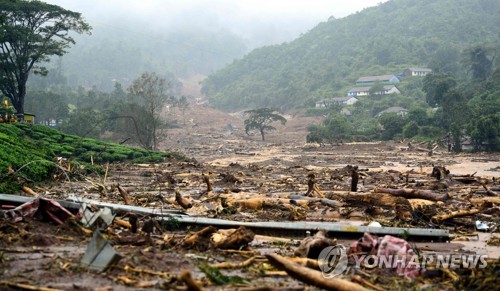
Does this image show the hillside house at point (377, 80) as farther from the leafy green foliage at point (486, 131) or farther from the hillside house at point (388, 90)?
the leafy green foliage at point (486, 131)

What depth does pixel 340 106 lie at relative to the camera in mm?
73875

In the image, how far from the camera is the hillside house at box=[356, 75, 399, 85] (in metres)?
85.6

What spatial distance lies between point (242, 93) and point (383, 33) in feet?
146

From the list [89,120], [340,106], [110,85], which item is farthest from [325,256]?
[110,85]

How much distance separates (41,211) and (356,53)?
111m

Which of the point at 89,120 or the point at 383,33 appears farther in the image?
the point at 383,33

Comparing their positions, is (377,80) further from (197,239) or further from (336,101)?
(197,239)

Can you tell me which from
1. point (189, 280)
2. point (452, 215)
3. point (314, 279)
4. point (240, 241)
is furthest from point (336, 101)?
point (189, 280)

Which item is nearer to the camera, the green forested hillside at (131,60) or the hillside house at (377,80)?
the hillside house at (377,80)

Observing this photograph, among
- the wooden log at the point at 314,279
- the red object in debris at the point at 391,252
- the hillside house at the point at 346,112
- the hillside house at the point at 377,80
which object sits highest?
the hillside house at the point at 377,80

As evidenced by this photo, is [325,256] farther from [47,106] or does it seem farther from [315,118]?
[315,118]

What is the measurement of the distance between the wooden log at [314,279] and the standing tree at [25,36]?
32.0 m

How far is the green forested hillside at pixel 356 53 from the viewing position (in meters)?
95.1

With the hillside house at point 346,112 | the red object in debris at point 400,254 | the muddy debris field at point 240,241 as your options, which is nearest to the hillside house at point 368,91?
the hillside house at point 346,112
